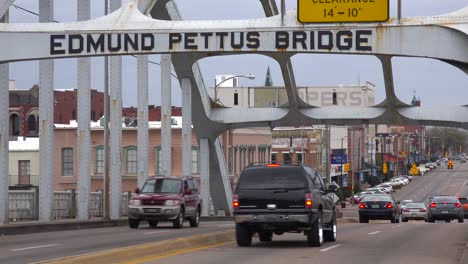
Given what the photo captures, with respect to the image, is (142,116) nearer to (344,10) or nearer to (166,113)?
(166,113)

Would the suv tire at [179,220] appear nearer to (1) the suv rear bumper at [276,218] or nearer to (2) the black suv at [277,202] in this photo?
(2) the black suv at [277,202]

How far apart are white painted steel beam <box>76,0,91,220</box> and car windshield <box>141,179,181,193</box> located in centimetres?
469

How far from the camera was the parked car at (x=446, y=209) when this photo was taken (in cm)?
5295

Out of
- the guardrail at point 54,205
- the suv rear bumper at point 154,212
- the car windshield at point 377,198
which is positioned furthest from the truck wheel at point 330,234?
the car windshield at point 377,198

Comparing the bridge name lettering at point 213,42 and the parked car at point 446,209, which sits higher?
the bridge name lettering at point 213,42

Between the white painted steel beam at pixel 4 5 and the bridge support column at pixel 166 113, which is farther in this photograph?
the bridge support column at pixel 166 113

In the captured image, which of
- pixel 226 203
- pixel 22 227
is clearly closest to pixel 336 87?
pixel 226 203

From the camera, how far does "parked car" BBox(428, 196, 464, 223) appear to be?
174 ft

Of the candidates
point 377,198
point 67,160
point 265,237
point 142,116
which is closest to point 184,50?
point 265,237

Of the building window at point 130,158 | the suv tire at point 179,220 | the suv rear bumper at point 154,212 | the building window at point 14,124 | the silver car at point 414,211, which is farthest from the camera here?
the building window at point 14,124

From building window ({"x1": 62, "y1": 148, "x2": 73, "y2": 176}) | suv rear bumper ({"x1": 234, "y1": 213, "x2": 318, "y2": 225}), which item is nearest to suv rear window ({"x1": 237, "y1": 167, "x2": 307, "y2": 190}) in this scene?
suv rear bumper ({"x1": 234, "y1": 213, "x2": 318, "y2": 225})

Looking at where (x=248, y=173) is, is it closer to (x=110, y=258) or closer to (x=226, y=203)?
(x=110, y=258)

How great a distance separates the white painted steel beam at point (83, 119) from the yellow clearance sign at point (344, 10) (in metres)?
14.5

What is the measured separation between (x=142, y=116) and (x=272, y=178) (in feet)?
72.1
